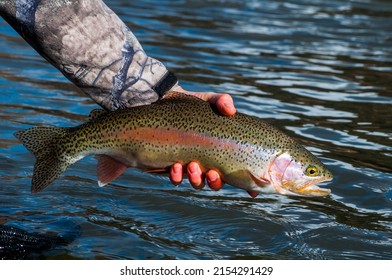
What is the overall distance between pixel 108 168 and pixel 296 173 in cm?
97

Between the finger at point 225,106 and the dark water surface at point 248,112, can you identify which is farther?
the dark water surface at point 248,112

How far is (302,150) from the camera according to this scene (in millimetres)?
4867

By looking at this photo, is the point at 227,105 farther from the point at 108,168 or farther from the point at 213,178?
the point at 108,168

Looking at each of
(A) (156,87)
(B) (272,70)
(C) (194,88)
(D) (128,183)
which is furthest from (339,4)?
(A) (156,87)

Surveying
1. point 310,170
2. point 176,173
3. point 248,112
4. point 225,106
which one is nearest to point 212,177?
point 176,173

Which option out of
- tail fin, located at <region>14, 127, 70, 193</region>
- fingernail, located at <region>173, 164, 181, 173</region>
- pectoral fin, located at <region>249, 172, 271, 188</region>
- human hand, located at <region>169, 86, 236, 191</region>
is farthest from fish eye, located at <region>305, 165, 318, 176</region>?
tail fin, located at <region>14, 127, 70, 193</region>

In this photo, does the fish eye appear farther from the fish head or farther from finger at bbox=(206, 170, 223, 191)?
finger at bbox=(206, 170, 223, 191)

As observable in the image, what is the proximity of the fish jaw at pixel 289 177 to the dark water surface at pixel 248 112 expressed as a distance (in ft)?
2.43

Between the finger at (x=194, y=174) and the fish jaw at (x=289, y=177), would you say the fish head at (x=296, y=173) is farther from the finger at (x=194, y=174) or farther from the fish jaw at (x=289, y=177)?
the finger at (x=194, y=174)

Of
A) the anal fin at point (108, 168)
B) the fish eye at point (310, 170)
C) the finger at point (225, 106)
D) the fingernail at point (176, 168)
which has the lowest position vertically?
the anal fin at point (108, 168)

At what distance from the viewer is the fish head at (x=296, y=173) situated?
4770 mm

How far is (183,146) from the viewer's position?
4.79 metres

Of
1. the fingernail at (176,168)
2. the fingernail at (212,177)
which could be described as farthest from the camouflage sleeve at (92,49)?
the fingernail at (212,177)

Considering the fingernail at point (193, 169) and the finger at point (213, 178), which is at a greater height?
the fingernail at point (193, 169)
